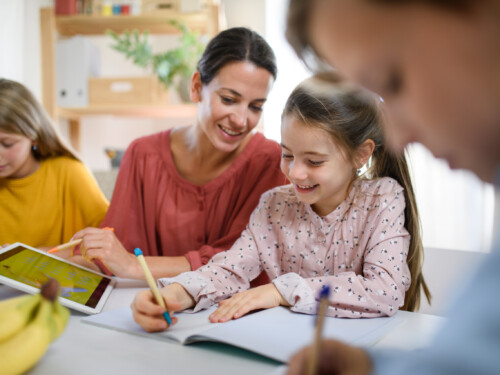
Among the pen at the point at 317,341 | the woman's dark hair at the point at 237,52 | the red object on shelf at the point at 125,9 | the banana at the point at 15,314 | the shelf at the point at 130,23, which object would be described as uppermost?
the red object on shelf at the point at 125,9

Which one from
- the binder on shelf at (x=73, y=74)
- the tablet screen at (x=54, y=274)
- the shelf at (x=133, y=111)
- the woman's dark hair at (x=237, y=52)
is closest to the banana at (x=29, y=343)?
the tablet screen at (x=54, y=274)

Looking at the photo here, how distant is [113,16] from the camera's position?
9.09 feet

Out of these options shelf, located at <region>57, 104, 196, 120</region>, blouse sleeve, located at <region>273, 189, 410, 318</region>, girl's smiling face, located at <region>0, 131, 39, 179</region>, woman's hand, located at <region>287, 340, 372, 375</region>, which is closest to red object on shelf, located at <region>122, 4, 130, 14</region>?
shelf, located at <region>57, 104, 196, 120</region>

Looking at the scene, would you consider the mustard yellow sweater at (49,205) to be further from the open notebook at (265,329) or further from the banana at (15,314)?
the banana at (15,314)

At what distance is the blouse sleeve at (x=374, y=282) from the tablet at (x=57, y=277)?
354 mm

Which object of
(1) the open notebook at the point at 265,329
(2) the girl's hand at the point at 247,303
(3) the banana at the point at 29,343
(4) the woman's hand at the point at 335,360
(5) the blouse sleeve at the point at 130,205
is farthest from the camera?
(5) the blouse sleeve at the point at 130,205

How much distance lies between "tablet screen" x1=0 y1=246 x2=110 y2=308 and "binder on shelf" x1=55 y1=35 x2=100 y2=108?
193cm

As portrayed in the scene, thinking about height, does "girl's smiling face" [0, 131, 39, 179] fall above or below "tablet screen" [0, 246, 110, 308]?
above

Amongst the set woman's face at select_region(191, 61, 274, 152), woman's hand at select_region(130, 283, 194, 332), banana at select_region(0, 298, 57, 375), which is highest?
woman's face at select_region(191, 61, 274, 152)

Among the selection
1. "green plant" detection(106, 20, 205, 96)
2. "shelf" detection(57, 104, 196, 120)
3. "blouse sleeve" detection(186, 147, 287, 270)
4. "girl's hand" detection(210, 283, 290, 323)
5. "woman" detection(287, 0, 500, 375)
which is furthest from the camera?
"shelf" detection(57, 104, 196, 120)

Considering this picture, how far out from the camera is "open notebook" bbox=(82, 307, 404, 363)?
0.66 metres

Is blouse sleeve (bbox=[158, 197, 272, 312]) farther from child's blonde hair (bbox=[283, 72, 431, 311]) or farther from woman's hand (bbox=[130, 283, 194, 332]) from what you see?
child's blonde hair (bbox=[283, 72, 431, 311])

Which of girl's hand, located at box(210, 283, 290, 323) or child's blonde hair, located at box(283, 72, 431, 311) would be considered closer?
girl's hand, located at box(210, 283, 290, 323)

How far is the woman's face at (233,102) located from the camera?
130 centimetres
